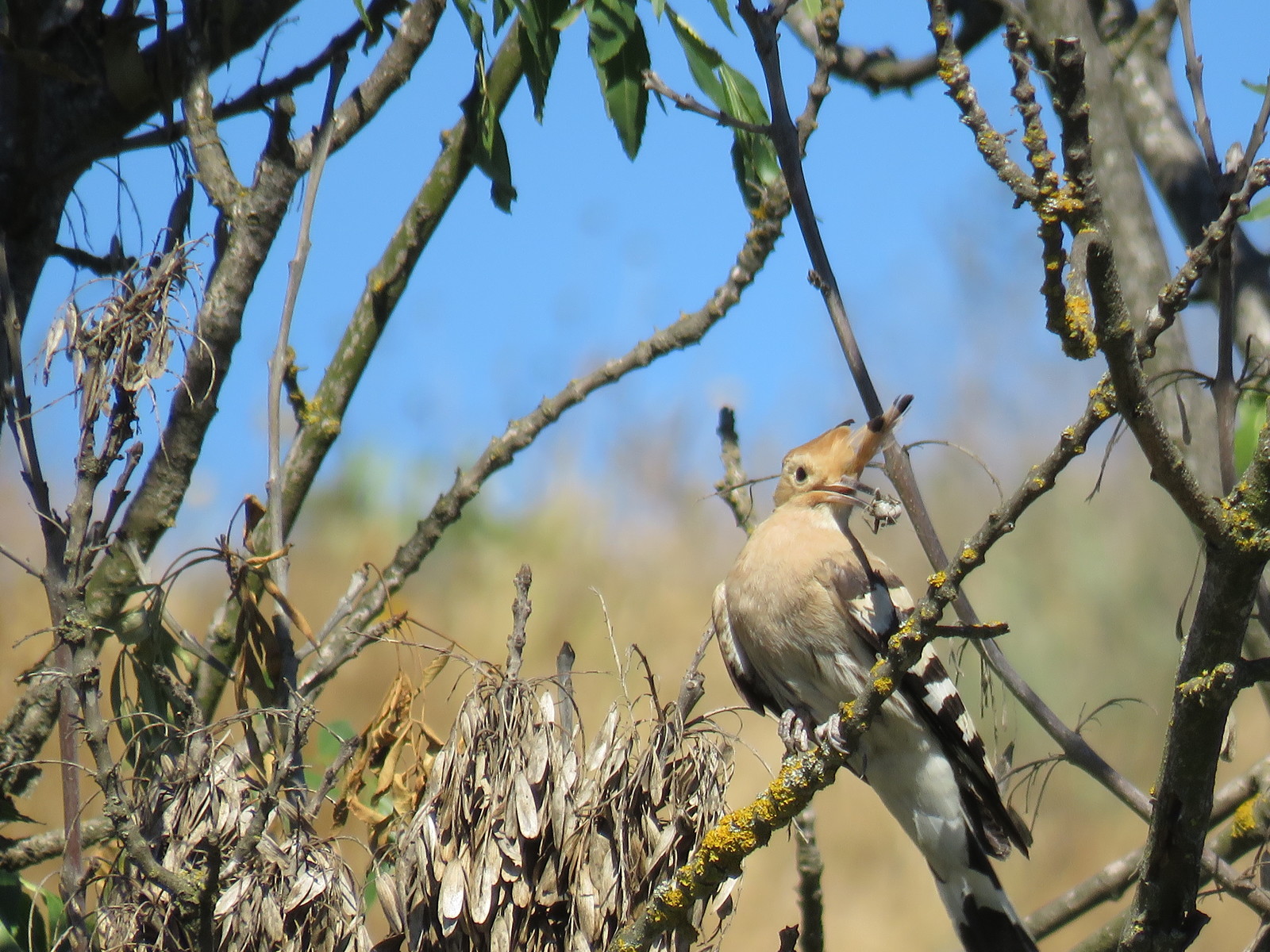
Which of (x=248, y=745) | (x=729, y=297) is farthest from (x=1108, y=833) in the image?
(x=248, y=745)

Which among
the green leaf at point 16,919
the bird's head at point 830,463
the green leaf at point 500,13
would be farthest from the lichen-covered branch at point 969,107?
the green leaf at point 16,919

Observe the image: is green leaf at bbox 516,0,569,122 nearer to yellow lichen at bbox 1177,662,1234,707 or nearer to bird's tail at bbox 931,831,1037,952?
yellow lichen at bbox 1177,662,1234,707

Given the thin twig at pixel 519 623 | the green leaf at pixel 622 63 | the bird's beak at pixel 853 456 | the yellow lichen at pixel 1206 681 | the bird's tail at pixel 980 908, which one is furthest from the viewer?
the bird's tail at pixel 980 908

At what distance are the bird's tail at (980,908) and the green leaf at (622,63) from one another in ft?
8.27

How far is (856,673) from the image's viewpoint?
343 cm

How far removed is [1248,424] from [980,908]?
5.77 ft

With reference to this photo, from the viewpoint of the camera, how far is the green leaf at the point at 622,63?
8.17ft

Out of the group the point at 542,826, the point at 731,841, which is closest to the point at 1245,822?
the point at 731,841

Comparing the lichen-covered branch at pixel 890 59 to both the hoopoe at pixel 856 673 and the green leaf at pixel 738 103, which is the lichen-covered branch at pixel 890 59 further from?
the hoopoe at pixel 856 673

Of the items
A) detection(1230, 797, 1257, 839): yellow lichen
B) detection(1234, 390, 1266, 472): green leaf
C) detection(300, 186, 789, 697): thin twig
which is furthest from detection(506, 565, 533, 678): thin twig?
detection(1230, 797, 1257, 839): yellow lichen

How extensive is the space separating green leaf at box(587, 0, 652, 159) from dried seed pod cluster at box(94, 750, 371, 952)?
153cm

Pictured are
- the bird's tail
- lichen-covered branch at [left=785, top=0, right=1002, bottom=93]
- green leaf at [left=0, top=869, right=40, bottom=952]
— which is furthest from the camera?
lichen-covered branch at [left=785, top=0, right=1002, bottom=93]

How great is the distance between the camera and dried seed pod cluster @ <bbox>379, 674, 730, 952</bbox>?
2021 millimetres

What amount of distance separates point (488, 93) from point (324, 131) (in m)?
0.47
